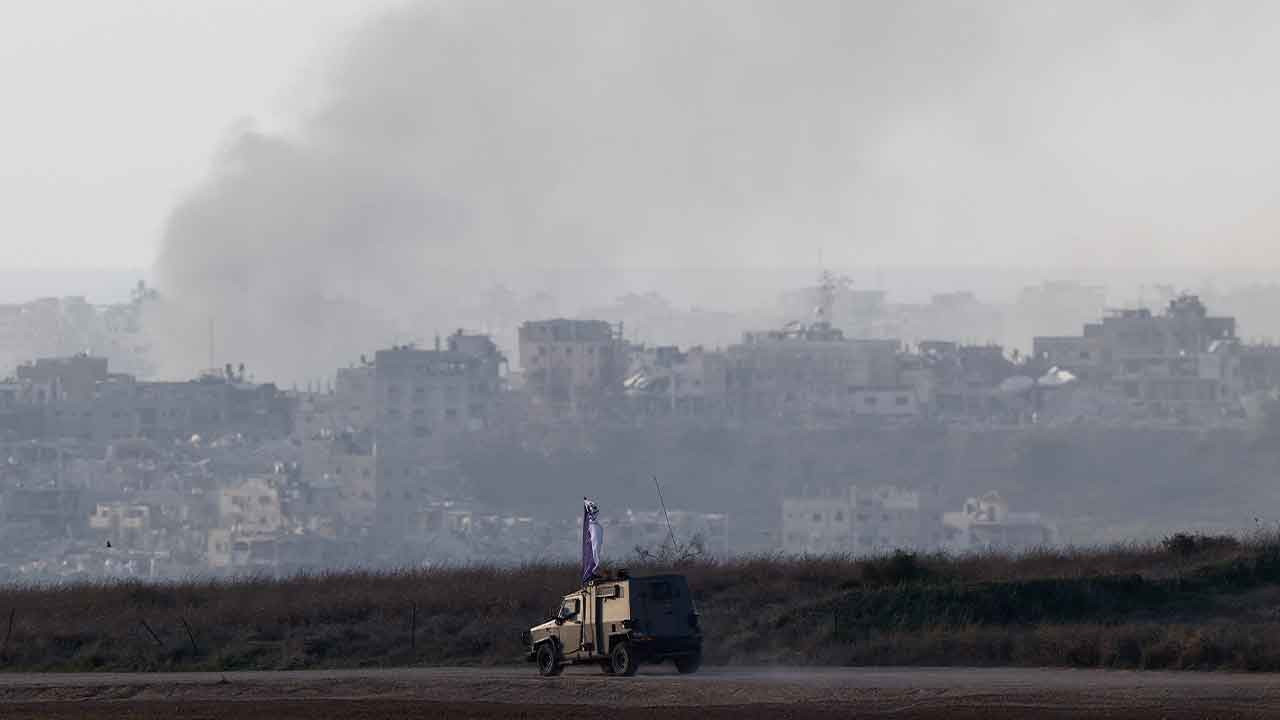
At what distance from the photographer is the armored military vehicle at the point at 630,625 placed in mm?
25266

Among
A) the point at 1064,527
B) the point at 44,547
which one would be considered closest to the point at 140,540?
the point at 44,547

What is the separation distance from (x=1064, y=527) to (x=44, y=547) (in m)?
80.0

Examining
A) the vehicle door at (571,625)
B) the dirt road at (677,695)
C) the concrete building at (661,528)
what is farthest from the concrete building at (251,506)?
the vehicle door at (571,625)

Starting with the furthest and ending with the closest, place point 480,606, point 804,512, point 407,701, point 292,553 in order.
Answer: point 804,512 → point 292,553 → point 480,606 → point 407,701

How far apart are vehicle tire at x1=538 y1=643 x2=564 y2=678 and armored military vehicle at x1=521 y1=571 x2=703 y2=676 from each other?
97 mm

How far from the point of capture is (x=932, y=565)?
118 ft

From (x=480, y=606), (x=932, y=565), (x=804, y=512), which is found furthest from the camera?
(x=804, y=512)

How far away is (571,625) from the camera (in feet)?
86.0

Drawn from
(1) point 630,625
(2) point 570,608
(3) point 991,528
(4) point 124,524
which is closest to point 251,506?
(4) point 124,524

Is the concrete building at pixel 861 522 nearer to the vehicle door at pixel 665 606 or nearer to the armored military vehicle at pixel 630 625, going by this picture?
the armored military vehicle at pixel 630 625

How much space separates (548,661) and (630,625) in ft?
5.61

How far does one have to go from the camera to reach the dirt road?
23.1 metres

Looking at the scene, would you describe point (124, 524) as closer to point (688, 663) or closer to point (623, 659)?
point (688, 663)

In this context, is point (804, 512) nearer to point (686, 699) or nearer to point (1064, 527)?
point (1064, 527)
